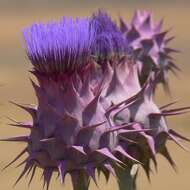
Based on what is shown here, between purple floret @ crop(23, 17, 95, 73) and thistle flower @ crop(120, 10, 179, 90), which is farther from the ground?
thistle flower @ crop(120, 10, 179, 90)

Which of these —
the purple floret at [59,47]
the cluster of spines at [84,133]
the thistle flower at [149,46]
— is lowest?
the cluster of spines at [84,133]

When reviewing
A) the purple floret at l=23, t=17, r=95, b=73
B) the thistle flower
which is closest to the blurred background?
the thistle flower

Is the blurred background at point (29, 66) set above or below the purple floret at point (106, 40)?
above

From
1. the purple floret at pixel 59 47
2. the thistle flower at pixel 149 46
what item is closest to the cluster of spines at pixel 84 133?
the purple floret at pixel 59 47

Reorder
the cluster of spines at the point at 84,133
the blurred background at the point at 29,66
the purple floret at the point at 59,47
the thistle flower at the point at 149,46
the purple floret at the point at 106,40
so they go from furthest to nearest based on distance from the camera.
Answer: the blurred background at the point at 29,66 < the thistle flower at the point at 149,46 < the purple floret at the point at 106,40 < the purple floret at the point at 59,47 < the cluster of spines at the point at 84,133

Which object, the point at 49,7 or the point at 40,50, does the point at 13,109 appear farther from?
the point at 40,50

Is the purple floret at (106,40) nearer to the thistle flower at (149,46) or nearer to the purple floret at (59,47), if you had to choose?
the purple floret at (59,47)

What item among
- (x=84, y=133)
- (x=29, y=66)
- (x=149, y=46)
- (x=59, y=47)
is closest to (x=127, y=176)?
(x=84, y=133)

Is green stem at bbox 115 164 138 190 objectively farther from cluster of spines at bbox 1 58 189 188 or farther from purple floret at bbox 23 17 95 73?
purple floret at bbox 23 17 95 73
